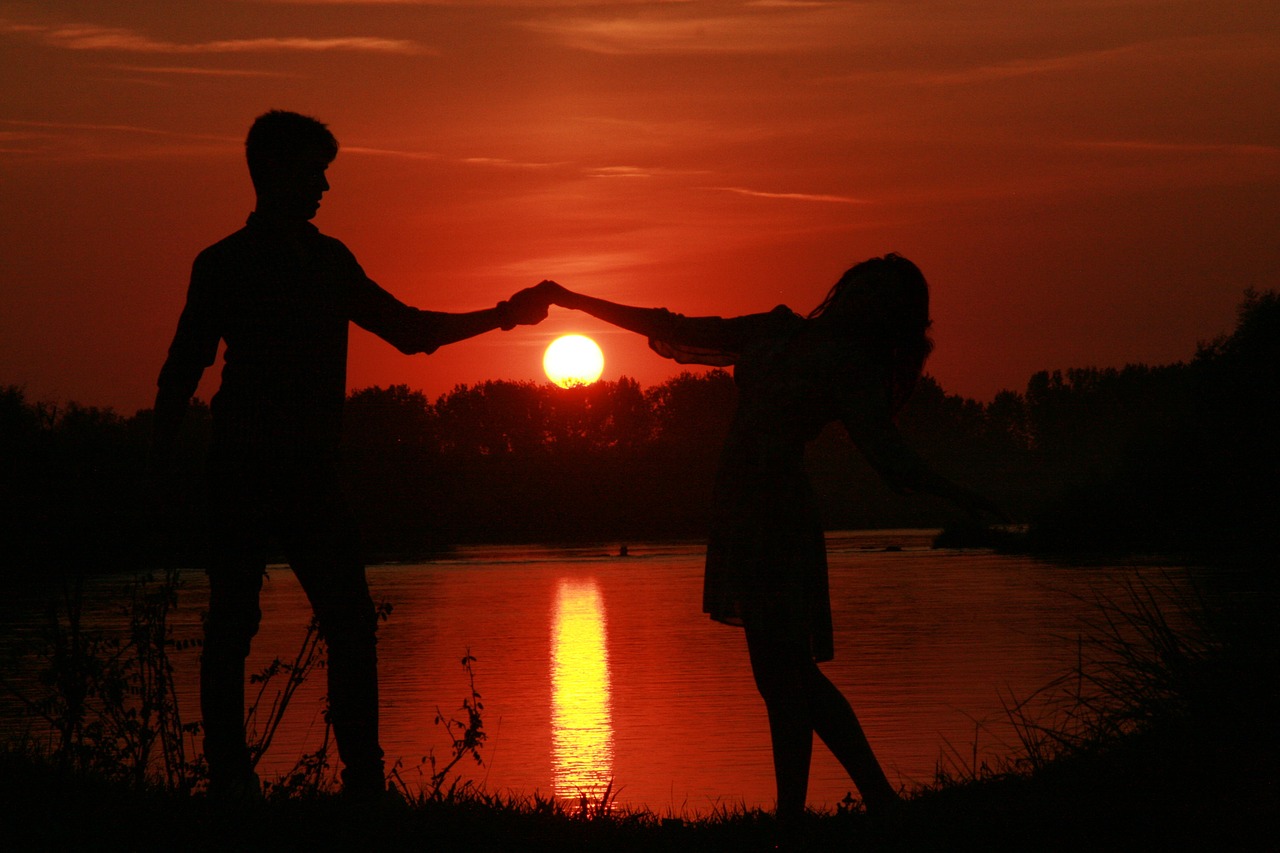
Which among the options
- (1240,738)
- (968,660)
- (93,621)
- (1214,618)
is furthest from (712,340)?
(93,621)

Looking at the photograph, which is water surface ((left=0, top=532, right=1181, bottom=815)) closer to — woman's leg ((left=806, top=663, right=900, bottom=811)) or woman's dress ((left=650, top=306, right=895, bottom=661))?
woman's leg ((left=806, top=663, right=900, bottom=811))

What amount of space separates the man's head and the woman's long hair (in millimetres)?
1819

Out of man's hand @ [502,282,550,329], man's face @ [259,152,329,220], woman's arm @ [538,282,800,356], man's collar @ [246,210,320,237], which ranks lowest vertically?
woman's arm @ [538,282,800,356]

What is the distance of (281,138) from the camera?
16.4 feet

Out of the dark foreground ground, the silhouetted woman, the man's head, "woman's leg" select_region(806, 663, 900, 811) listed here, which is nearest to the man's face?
the man's head

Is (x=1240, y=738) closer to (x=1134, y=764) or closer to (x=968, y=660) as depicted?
(x=1134, y=764)

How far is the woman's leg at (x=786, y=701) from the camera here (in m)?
4.70

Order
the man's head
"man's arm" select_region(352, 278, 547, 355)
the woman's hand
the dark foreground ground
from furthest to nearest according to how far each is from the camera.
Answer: the woman's hand < "man's arm" select_region(352, 278, 547, 355) < the man's head < the dark foreground ground

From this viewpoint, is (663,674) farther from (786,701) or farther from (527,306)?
(786,701)

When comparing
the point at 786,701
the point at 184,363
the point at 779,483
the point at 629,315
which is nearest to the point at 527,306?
the point at 629,315

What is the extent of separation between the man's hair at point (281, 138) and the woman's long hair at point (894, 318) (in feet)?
6.03

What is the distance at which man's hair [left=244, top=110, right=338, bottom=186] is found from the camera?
498cm

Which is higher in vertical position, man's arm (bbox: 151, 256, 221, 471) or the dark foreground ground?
man's arm (bbox: 151, 256, 221, 471)

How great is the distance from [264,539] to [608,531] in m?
85.5
